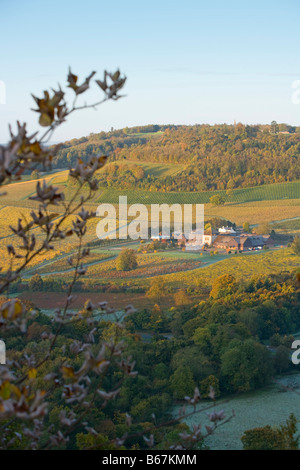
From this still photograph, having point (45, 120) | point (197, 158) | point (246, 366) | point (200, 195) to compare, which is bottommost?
point (246, 366)

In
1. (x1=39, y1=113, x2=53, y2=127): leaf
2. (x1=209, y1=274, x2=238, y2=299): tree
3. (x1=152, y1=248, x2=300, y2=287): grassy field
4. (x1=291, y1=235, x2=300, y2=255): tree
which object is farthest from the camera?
(x1=291, y1=235, x2=300, y2=255): tree

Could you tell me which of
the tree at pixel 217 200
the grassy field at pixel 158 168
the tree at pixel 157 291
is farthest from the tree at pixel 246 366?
the grassy field at pixel 158 168

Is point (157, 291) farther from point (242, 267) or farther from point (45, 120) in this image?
point (45, 120)

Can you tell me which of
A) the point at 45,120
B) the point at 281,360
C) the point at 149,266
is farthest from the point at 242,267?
the point at 45,120

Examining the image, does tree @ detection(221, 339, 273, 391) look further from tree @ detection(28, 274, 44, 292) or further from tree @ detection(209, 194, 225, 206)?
tree @ detection(209, 194, 225, 206)

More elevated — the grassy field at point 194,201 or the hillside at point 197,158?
the hillside at point 197,158

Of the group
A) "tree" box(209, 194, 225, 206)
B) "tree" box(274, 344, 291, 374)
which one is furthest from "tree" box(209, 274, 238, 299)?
"tree" box(209, 194, 225, 206)

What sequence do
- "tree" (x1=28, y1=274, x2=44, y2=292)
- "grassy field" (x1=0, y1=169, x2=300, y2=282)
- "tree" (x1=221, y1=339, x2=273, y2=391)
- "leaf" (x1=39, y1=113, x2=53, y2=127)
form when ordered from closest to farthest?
1. "leaf" (x1=39, y1=113, x2=53, y2=127)
2. "tree" (x1=221, y1=339, x2=273, y2=391)
3. "tree" (x1=28, y1=274, x2=44, y2=292)
4. "grassy field" (x1=0, y1=169, x2=300, y2=282)

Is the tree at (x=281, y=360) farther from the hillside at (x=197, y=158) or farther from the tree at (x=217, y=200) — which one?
the hillside at (x=197, y=158)

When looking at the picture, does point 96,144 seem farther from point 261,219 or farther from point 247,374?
point 247,374

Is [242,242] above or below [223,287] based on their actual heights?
above
